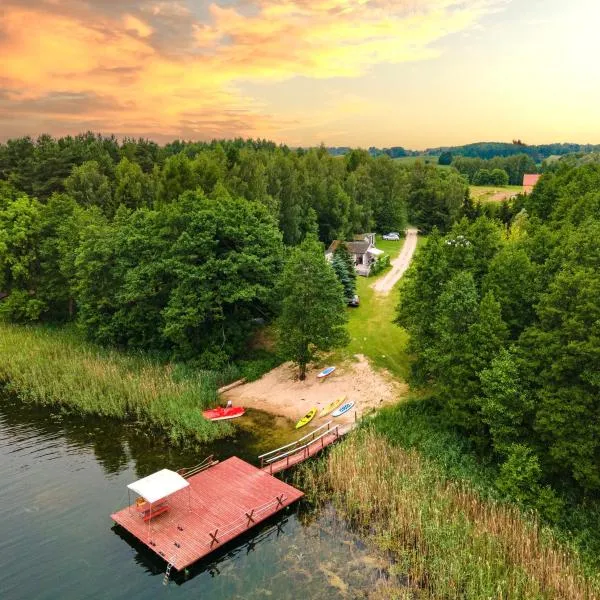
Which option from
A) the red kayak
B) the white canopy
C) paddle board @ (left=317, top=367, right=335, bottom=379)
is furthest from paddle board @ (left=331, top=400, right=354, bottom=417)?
the white canopy

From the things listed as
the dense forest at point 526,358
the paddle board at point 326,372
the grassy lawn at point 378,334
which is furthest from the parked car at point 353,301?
the dense forest at point 526,358

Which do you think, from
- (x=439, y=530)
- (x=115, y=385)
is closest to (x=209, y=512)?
(x=439, y=530)

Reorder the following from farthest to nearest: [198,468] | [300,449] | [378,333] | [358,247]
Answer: [358,247] < [378,333] < [300,449] < [198,468]

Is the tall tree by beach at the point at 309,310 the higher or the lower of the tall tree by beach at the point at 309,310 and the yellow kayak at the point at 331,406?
the higher

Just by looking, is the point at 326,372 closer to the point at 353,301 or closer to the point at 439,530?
the point at 353,301

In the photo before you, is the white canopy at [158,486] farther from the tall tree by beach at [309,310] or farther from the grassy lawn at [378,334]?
the grassy lawn at [378,334]
